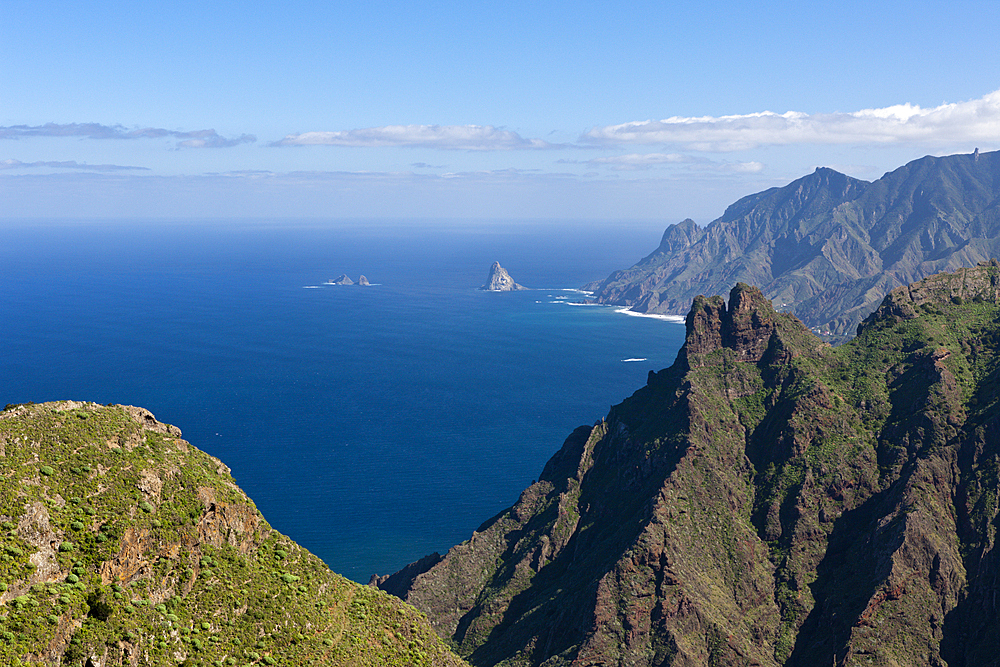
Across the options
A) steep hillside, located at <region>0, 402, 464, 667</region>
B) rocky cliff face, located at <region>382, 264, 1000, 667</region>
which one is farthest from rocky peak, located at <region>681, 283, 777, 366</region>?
steep hillside, located at <region>0, 402, 464, 667</region>

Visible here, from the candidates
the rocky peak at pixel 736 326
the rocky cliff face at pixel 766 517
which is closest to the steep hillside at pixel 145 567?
the rocky cliff face at pixel 766 517

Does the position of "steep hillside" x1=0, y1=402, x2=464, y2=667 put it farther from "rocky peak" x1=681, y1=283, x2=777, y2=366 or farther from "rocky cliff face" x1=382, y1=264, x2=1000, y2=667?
"rocky peak" x1=681, y1=283, x2=777, y2=366

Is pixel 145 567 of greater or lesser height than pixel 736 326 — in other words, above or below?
below

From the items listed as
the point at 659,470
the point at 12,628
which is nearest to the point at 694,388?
the point at 659,470

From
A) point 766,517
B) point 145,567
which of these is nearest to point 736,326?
point 766,517

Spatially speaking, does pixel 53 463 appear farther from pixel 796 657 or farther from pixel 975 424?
pixel 975 424

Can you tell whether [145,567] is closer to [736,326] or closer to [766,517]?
[766,517]
